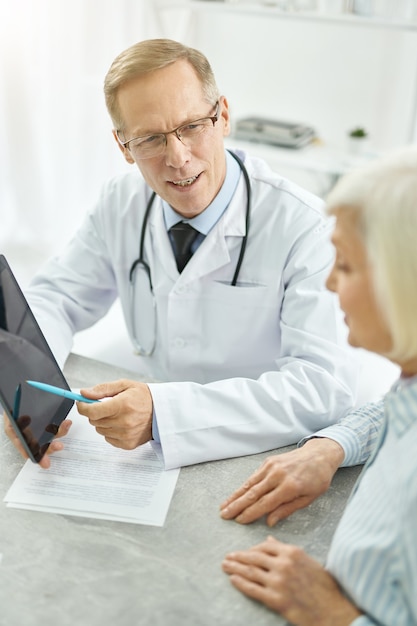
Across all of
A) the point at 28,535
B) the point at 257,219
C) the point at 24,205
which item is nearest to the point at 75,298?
the point at 257,219

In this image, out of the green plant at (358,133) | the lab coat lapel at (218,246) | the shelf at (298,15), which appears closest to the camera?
the lab coat lapel at (218,246)

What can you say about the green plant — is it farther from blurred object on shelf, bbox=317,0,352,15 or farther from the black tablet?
the black tablet

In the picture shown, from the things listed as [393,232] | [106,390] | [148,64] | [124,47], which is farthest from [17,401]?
[124,47]

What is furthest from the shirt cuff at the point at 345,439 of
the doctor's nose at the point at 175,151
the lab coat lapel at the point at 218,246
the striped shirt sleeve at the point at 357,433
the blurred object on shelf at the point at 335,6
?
the blurred object on shelf at the point at 335,6

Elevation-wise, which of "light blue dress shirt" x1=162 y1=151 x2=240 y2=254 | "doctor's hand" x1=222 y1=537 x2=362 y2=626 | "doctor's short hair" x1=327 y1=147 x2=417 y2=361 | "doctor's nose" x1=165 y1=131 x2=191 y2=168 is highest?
"doctor's short hair" x1=327 y1=147 x2=417 y2=361

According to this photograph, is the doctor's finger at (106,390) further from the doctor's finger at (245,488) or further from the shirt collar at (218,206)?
the shirt collar at (218,206)

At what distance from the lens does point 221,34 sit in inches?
143

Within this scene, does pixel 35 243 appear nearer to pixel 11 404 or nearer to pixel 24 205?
pixel 24 205

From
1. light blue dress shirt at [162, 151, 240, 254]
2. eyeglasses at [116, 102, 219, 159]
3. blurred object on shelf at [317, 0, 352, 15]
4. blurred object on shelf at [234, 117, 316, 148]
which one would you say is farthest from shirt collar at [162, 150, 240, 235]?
blurred object on shelf at [234, 117, 316, 148]

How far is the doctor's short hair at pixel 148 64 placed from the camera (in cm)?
144

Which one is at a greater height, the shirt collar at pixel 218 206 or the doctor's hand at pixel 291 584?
the shirt collar at pixel 218 206

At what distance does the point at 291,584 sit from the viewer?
0.92 metres

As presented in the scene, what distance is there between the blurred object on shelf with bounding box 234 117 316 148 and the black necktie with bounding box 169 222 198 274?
1798 millimetres

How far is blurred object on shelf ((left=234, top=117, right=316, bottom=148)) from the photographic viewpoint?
324 centimetres
